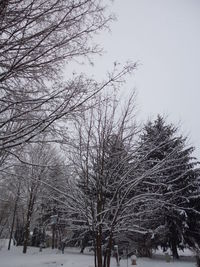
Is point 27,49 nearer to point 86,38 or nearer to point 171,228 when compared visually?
point 86,38

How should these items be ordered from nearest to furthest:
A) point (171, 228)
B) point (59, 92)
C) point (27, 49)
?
point (27, 49), point (59, 92), point (171, 228)

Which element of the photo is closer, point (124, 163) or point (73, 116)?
point (73, 116)

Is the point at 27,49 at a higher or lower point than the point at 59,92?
higher

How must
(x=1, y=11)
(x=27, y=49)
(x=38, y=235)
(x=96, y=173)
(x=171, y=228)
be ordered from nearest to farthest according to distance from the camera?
(x=1, y=11)
(x=27, y=49)
(x=96, y=173)
(x=171, y=228)
(x=38, y=235)

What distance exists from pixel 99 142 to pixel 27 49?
4.01 meters

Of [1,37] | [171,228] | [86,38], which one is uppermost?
[86,38]

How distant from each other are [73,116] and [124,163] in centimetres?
364

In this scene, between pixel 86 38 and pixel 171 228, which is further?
pixel 171 228

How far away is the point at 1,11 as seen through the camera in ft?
8.61

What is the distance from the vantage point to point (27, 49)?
318cm

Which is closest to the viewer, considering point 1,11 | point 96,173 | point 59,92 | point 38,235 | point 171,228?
point 1,11

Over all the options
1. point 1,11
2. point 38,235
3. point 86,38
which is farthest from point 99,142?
point 38,235

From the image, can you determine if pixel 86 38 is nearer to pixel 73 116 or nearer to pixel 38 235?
pixel 73 116

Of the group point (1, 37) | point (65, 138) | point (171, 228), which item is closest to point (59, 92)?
point (65, 138)
